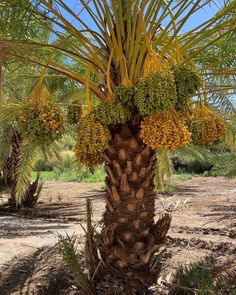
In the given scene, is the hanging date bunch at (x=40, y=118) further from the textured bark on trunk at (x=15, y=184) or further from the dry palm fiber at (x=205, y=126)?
the textured bark on trunk at (x=15, y=184)

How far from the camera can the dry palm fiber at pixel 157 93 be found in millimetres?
2783

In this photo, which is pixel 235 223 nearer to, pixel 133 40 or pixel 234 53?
pixel 234 53

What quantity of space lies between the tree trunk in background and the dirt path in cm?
149

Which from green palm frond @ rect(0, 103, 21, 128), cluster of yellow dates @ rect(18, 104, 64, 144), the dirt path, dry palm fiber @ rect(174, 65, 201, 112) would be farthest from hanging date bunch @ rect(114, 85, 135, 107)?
green palm frond @ rect(0, 103, 21, 128)

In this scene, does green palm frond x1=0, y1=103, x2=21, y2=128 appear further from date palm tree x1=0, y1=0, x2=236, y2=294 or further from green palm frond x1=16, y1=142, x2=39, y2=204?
date palm tree x1=0, y1=0, x2=236, y2=294

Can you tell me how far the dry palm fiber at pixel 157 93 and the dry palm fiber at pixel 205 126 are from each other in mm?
770

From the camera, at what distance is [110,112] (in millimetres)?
3170

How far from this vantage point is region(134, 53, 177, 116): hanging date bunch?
2.78 metres

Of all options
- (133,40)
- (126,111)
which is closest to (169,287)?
(126,111)

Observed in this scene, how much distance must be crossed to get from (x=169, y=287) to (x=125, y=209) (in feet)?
Answer: 3.77

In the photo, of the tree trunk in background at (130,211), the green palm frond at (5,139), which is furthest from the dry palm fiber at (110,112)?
the green palm frond at (5,139)

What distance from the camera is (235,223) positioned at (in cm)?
942

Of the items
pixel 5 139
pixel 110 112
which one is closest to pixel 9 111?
pixel 5 139

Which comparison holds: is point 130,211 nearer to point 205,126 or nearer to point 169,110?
point 205,126
